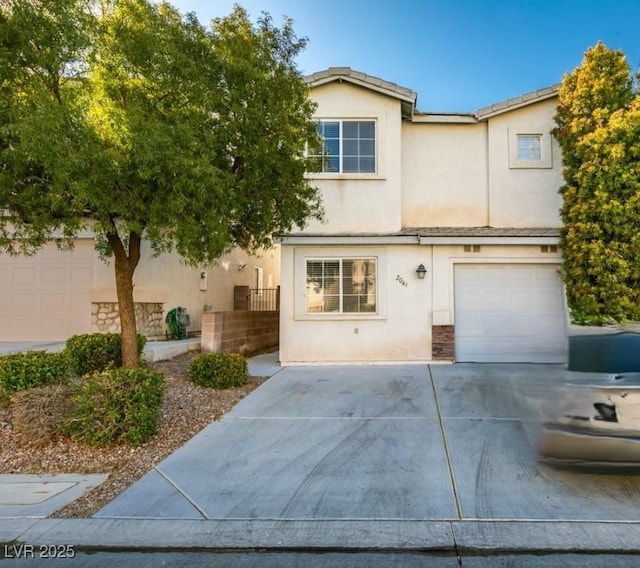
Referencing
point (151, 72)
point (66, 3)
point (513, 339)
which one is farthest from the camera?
point (513, 339)

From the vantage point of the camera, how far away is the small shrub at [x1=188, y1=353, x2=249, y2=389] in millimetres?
8758

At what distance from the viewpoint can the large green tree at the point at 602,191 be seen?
9.95 m

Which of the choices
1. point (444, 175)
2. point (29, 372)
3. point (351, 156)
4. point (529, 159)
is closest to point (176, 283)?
point (351, 156)

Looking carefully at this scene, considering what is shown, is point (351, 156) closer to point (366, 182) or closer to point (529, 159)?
point (366, 182)

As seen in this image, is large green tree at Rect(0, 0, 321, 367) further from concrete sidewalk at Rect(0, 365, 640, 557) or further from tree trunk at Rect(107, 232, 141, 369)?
concrete sidewalk at Rect(0, 365, 640, 557)

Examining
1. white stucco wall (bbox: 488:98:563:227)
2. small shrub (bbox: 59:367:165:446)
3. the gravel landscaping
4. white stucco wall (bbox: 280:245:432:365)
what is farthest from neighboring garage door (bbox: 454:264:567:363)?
small shrub (bbox: 59:367:165:446)

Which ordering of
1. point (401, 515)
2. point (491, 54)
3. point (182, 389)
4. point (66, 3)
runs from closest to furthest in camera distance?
1. point (401, 515)
2. point (66, 3)
3. point (182, 389)
4. point (491, 54)

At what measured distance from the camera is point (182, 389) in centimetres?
859

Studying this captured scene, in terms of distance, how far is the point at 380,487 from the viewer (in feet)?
15.4

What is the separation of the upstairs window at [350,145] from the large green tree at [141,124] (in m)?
3.06

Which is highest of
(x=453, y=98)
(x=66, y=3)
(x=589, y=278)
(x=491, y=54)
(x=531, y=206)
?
(x=491, y=54)

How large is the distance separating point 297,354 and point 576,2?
11.4 meters

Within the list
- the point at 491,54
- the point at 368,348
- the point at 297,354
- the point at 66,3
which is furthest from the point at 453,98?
the point at 66,3

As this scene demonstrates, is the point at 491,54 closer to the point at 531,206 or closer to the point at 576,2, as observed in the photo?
A: the point at 576,2
